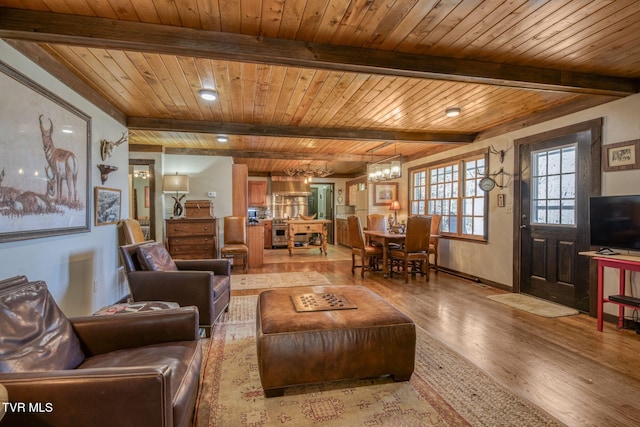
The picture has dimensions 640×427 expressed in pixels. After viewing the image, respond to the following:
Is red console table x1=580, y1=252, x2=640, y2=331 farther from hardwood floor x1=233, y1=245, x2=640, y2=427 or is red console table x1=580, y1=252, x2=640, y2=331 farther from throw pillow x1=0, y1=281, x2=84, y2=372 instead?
throw pillow x1=0, y1=281, x2=84, y2=372

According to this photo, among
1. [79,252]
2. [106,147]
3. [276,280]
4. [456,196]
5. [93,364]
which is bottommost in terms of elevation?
[276,280]

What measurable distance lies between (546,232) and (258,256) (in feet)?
15.9

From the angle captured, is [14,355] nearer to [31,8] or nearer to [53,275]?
[53,275]

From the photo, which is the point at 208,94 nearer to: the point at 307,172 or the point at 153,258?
the point at 153,258

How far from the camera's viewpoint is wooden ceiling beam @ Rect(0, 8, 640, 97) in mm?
1951

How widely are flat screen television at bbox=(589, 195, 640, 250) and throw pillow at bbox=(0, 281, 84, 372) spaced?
169 inches

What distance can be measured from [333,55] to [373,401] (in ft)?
7.69

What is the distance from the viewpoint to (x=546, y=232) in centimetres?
397

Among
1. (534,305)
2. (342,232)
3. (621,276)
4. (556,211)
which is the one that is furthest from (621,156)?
(342,232)

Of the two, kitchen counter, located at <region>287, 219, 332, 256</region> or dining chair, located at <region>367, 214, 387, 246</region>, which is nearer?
dining chair, located at <region>367, 214, 387, 246</region>

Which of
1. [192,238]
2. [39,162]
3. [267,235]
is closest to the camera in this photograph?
[39,162]

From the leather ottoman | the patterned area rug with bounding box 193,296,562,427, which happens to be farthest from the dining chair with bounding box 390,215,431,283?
the leather ottoman

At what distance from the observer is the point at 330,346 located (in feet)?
6.31

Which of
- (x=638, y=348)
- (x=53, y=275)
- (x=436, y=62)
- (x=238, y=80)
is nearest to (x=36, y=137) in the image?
(x=53, y=275)
